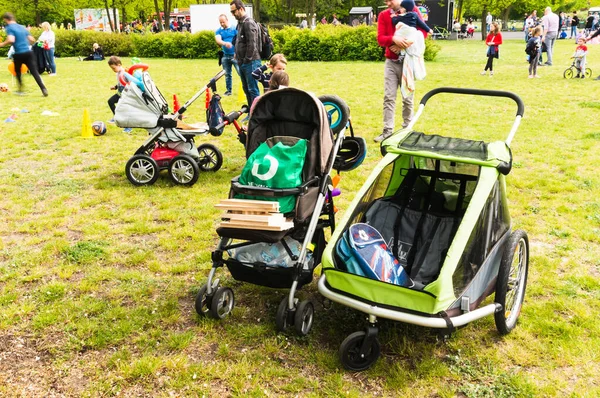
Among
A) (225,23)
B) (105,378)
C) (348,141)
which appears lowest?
(105,378)

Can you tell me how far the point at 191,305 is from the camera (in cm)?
404

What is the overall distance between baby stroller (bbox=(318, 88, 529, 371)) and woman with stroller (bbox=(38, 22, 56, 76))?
16.6 m

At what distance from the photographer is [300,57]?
23156mm

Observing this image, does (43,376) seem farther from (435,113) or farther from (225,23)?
(225,23)

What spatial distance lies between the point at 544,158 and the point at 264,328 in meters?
5.41

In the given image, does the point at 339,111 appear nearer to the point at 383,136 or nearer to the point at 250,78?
the point at 383,136

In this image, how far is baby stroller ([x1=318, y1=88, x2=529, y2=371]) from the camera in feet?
10.2

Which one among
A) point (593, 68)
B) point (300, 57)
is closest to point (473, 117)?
point (593, 68)

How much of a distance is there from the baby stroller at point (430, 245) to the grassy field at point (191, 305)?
0.84 ft

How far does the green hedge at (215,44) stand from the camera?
22109mm

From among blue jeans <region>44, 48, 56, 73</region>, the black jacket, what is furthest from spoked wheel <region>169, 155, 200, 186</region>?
blue jeans <region>44, 48, 56, 73</region>

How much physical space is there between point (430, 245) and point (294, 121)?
1401 mm

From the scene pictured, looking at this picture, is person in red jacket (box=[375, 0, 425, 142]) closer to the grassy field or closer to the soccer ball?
the grassy field

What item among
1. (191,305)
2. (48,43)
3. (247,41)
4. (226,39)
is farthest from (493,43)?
(191,305)
